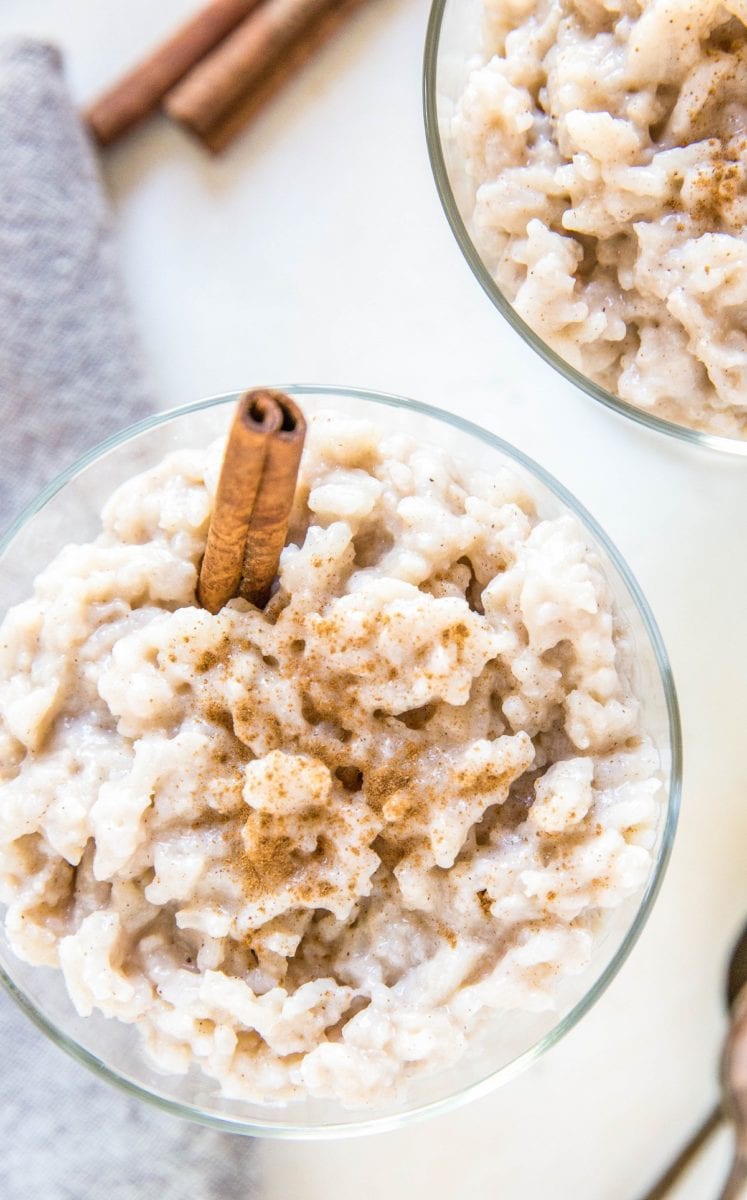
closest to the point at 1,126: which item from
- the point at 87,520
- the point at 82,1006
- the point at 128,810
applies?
the point at 87,520

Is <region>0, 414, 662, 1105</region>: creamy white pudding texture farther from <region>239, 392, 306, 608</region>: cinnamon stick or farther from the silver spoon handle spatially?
the silver spoon handle

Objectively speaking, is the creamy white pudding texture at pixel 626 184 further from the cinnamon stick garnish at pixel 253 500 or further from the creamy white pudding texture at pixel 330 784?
the cinnamon stick garnish at pixel 253 500

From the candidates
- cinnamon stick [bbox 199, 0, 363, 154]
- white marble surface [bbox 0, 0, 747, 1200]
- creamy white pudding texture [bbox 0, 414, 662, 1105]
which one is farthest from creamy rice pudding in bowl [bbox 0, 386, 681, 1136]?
cinnamon stick [bbox 199, 0, 363, 154]

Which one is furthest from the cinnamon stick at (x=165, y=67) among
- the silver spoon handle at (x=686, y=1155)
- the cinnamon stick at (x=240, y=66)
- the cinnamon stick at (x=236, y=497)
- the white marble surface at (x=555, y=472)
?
the silver spoon handle at (x=686, y=1155)

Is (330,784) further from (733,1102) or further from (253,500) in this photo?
(733,1102)

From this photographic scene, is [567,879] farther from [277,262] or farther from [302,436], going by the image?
[277,262]
